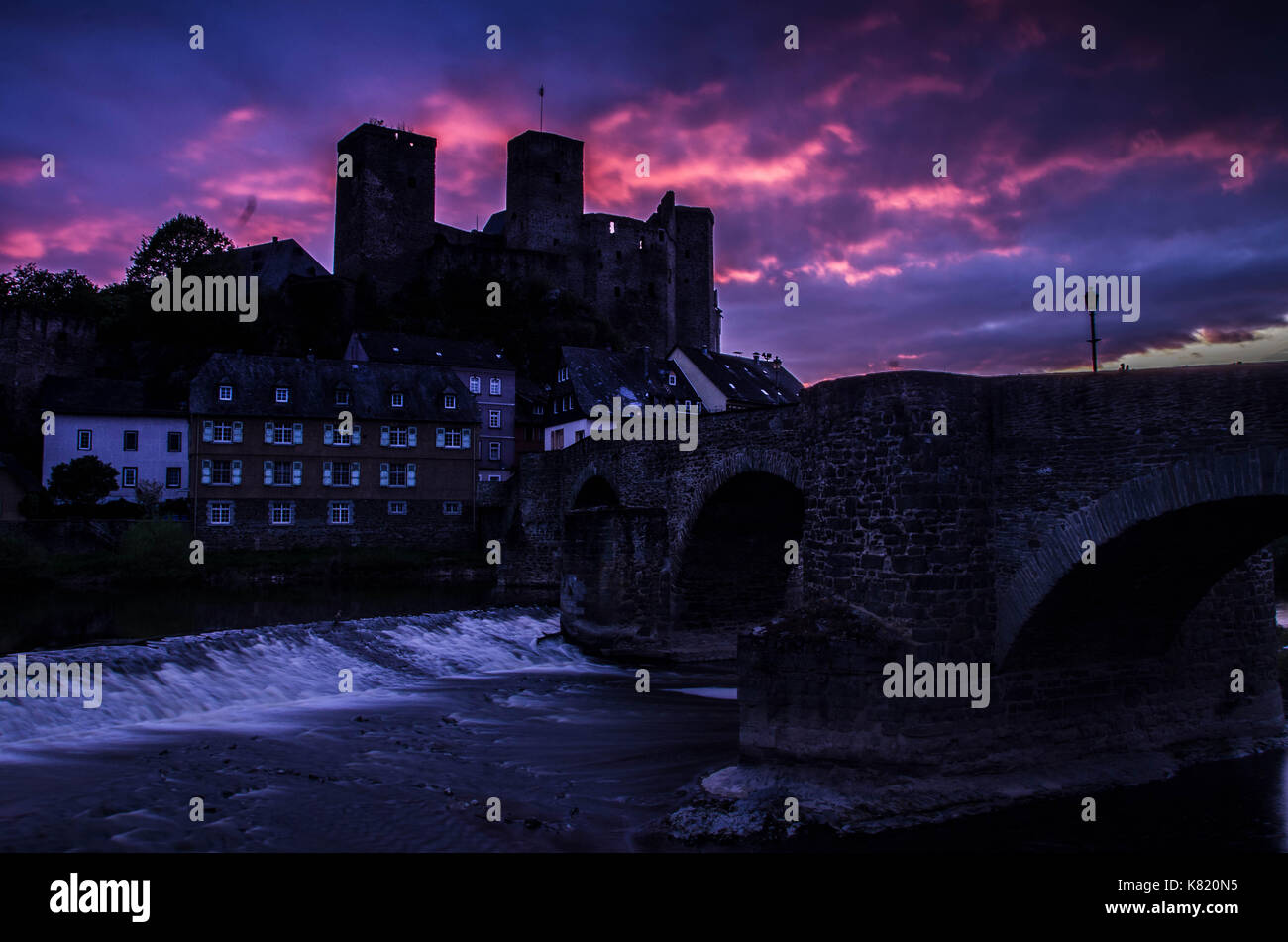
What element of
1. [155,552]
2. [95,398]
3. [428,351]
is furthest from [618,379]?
[95,398]

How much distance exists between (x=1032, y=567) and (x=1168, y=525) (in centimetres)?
154

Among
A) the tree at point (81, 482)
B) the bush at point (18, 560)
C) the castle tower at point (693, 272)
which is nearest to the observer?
the bush at point (18, 560)

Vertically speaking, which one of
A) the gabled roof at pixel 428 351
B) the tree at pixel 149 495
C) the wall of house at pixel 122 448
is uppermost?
the gabled roof at pixel 428 351

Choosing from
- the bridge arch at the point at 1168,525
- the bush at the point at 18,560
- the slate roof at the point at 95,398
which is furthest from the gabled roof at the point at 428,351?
the bridge arch at the point at 1168,525

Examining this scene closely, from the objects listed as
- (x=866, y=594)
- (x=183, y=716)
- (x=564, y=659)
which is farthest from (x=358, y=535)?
(x=866, y=594)

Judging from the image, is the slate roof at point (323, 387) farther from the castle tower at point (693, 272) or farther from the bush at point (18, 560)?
the castle tower at point (693, 272)

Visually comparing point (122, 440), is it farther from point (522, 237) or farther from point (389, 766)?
point (389, 766)

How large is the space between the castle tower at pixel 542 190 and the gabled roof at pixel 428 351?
20.0 meters

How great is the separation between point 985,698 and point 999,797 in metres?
1.11

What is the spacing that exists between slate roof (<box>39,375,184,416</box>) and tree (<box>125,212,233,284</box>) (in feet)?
66.5

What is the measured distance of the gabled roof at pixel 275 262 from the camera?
7825cm

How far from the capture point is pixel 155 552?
129 ft
